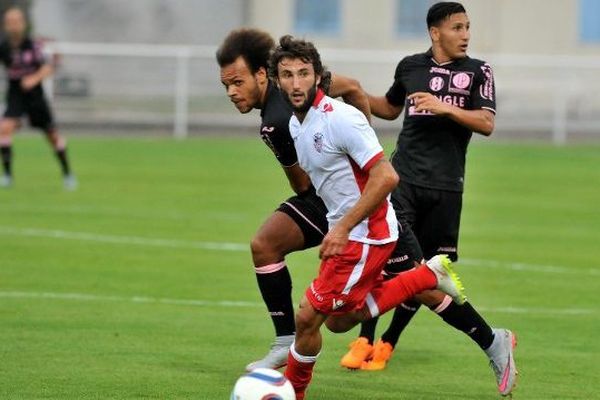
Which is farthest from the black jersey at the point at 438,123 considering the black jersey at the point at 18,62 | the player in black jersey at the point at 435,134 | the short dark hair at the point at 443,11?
the black jersey at the point at 18,62

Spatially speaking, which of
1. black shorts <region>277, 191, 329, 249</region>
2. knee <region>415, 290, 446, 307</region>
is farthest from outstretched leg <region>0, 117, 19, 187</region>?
knee <region>415, 290, 446, 307</region>

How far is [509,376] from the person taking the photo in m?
8.11

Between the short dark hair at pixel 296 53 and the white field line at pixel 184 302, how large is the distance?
4085mm

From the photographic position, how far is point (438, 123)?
9.23 meters

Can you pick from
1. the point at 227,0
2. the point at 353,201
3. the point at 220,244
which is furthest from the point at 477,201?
the point at 227,0

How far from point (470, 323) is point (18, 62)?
13.8 meters

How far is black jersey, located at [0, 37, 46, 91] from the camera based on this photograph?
20922mm

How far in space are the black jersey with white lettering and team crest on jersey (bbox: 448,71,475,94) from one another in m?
1.25

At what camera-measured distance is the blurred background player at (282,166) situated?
8398 millimetres

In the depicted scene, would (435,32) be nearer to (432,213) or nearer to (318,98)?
(432,213)

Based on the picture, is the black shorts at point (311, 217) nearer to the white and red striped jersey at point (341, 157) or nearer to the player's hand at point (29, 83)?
the white and red striped jersey at point (341, 157)

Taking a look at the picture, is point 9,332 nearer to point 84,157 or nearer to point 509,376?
point 509,376

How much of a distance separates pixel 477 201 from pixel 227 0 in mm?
21457

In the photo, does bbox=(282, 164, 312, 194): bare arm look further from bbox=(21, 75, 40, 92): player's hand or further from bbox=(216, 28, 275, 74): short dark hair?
bbox=(21, 75, 40, 92): player's hand
